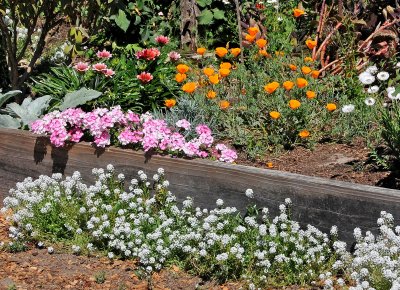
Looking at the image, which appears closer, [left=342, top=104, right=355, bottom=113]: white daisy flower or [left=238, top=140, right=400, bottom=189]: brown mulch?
[left=238, top=140, right=400, bottom=189]: brown mulch

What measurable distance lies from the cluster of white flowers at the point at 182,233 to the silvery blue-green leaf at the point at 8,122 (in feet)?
1.98

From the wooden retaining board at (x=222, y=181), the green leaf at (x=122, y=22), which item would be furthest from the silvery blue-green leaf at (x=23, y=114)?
the green leaf at (x=122, y=22)

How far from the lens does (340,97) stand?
6113mm

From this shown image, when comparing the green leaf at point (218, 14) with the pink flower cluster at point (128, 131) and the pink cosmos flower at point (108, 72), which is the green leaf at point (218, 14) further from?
the pink flower cluster at point (128, 131)

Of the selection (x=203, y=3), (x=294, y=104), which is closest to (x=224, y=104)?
(x=294, y=104)

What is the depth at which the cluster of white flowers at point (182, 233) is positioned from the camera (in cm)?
443

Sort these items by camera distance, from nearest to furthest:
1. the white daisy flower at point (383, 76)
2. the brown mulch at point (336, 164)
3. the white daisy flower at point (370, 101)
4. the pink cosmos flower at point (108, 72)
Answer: the brown mulch at point (336, 164) → the white daisy flower at point (370, 101) → the white daisy flower at point (383, 76) → the pink cosmos flower at point (108, 72)

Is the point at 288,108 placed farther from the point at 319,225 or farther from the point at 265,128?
the point at 319,225

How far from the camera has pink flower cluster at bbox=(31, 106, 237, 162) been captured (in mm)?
5254

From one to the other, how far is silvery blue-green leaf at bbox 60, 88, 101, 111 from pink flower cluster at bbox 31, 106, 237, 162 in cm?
18

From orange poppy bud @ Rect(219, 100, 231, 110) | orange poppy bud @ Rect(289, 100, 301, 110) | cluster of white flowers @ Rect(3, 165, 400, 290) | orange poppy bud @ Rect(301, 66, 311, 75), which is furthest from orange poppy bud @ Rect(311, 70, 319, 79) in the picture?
cluster of white flowers @ Rect(3, 165, 400, 290)

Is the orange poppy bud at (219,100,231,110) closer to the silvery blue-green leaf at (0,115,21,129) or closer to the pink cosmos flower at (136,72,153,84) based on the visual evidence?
the pink cosmos flower at (136,72,153,84)

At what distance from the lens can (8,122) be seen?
5.96 metres

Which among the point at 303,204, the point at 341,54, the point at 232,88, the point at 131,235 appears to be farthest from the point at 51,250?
the point at 341,54
